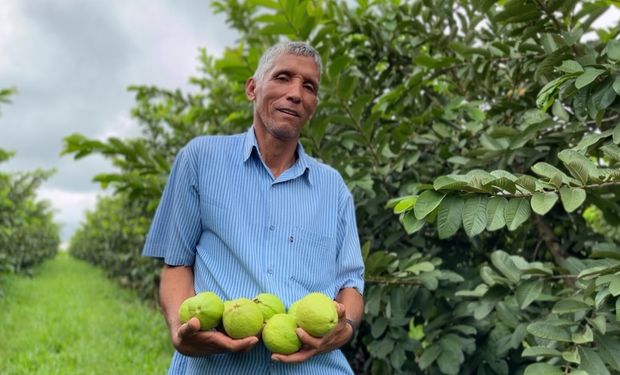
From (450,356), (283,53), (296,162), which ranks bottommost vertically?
(450,356)

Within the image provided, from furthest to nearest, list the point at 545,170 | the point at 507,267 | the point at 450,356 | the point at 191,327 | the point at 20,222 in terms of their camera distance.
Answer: the point at 20,222 → the point at 450,356 → the point at 507,267 → the point at 545,170 → the point at 191,327

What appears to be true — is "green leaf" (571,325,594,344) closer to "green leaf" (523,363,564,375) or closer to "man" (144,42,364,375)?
"green leaf" (523,363,564,375)

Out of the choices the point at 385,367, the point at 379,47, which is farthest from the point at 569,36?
the point at 385,367

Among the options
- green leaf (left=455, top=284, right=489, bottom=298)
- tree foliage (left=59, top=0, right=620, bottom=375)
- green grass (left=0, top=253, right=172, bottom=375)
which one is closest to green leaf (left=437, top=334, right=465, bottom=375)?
tree foliage (left=59, top=0, right=620, bottom=375)

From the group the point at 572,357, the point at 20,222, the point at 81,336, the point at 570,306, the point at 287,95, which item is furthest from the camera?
the point at 20,222

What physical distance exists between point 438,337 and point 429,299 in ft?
0.49

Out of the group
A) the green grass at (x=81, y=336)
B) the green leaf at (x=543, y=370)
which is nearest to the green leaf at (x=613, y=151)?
the green leaf at (x=543, y=370)

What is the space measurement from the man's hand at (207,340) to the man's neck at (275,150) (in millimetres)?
477

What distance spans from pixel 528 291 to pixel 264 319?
1039 millimetres

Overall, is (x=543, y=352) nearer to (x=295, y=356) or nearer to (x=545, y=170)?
(x=545, y=170)

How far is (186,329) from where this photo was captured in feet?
3.43

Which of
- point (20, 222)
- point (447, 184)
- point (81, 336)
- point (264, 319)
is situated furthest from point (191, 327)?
point (20, 222)

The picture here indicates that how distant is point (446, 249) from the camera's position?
2.51 meters

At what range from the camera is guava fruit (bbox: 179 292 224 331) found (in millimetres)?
1069
